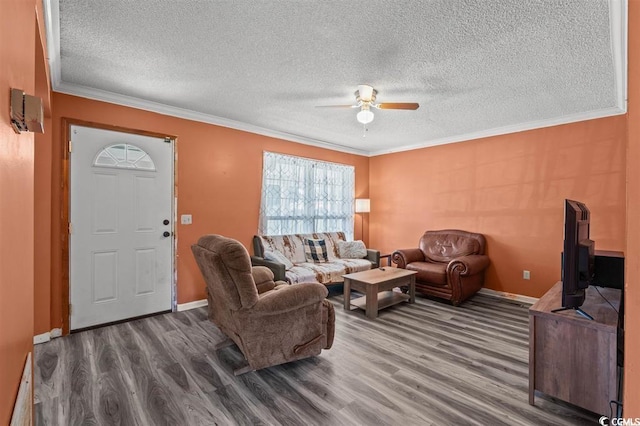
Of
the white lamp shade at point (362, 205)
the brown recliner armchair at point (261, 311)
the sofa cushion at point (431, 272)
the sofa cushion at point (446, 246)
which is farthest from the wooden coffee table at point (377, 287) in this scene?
the white lamp shade at point (362, 205)

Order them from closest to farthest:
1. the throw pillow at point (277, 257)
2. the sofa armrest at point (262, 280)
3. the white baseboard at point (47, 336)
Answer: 1. the sofa armrest at point (262, 280)
2. the white baseboard at point (47, 336)
3. the throw pillow at point (277, 257)

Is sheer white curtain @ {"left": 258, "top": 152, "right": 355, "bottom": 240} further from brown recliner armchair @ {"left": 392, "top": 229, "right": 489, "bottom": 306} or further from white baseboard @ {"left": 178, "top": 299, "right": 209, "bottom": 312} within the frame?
brown recliner armchair @ {"left": 392, "top": 229, "right": 489, "bottom": 306}

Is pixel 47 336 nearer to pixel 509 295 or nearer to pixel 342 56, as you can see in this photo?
pixel 342 56

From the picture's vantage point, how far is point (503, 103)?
10.9 feet

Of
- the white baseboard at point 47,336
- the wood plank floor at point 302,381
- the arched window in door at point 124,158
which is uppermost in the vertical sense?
the arched window in door at point 124,158

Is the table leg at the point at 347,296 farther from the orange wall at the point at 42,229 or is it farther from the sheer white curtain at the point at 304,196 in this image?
the orange wall at the point at 42,229

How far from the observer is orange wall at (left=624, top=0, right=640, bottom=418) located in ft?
2.30

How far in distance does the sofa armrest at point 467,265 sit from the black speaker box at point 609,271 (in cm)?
140

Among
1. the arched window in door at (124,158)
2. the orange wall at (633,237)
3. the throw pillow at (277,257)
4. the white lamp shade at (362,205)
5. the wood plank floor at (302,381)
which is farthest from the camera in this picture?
the white lamp shade at (362,205)

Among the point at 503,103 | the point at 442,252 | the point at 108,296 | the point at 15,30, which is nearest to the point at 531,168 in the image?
the point at 503,103

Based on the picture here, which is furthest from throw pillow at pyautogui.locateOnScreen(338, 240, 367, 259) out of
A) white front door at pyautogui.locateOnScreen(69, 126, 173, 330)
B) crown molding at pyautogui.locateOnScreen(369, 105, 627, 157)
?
white front door at pyautogui.locateOnScreen(69, 126, 173, 330)

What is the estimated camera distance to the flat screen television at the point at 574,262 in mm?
1726

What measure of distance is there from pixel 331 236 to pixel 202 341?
2786 millimetres

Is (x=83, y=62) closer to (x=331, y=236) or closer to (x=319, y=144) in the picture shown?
(x=319, y=144)
